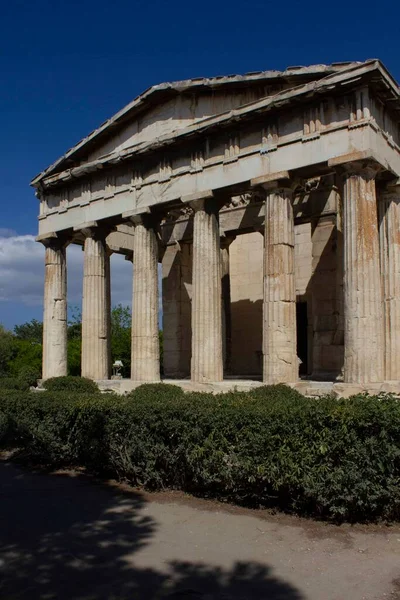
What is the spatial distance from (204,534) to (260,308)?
1599 cm

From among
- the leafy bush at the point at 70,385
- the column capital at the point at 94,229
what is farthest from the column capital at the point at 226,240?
the leafy bush at the point at 70,385

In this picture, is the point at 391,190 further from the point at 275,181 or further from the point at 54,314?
the point at 54,314

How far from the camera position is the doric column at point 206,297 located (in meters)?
16.4

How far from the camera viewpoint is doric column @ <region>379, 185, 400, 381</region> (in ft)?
50.2

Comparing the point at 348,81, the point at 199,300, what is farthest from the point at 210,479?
the point at 348,81

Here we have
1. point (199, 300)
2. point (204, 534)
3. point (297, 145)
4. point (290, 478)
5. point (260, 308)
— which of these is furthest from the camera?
point (260, 308)

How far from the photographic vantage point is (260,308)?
2244 cm

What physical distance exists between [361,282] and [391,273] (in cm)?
243

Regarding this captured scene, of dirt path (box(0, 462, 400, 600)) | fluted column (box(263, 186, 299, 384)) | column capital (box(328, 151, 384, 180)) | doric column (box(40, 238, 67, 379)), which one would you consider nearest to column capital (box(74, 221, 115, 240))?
doric column (box(40, 238, 67, 379))

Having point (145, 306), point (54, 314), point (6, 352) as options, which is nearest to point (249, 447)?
point (145, 306)

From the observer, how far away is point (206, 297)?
16.6 meters

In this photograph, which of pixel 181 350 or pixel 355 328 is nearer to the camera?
pixel 355 328

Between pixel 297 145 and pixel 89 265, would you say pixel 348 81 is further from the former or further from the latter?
pixel 89 265

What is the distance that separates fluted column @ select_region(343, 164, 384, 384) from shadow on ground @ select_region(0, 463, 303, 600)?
22.6 ft
